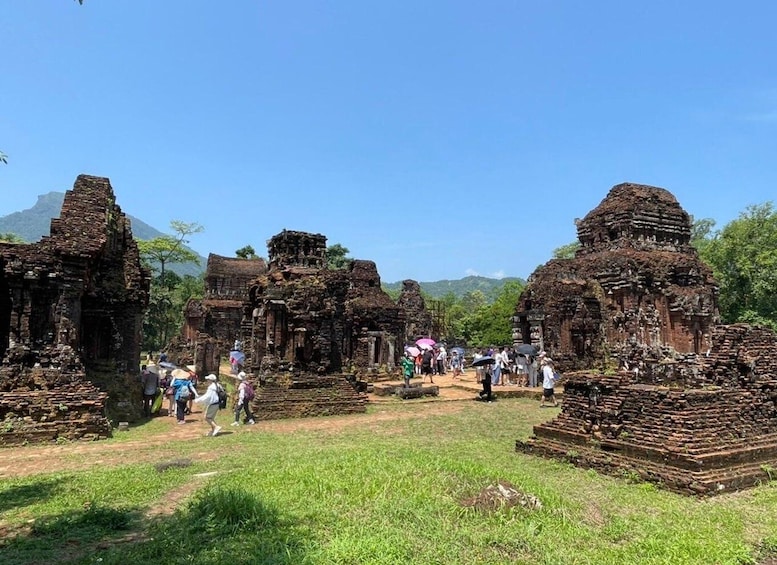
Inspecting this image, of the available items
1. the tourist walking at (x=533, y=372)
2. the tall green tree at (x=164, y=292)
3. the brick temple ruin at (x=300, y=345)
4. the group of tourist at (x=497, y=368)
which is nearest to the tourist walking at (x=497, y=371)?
the group of tourist at (x=497, y=368)

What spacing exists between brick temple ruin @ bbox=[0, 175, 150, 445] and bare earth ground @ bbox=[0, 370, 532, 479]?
0.70m

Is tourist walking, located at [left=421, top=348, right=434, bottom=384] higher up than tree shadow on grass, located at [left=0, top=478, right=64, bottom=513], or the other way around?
tourist walking, located at [left=421, top=348, right=434, bottom=384]

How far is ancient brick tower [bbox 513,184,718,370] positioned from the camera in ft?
76.8

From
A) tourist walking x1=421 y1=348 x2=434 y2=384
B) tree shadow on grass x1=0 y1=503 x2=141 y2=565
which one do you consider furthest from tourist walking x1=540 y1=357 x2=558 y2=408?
tree shadow on grass x1=0 y1=503 x2=141 y2=565

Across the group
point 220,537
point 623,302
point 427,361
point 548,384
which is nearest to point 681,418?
point 220,537

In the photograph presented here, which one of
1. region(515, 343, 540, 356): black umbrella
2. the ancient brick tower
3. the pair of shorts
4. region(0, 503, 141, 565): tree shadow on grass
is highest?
the ancient brick tower

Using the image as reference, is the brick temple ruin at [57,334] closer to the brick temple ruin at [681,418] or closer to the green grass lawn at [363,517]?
the green grass lawn at [363,517]

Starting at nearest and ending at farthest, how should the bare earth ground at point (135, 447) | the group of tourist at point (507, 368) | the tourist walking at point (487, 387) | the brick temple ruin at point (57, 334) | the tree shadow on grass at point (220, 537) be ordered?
the tree shadow on grass at point (220, 537), the bare earth ground at point (135, 447), the brick temple ruin at point (57, 334), the tourist walking at point (487, 387), the group of tourist at point (507, 368)

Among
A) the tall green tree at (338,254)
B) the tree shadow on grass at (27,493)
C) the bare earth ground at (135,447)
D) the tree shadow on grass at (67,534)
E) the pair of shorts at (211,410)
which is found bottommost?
the bare earth ground at (135,447)

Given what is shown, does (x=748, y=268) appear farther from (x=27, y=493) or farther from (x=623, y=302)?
(x=27, y=493)

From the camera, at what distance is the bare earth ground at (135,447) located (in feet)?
32.4

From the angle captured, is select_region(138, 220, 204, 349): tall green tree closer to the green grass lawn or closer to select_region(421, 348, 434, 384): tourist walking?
select_region(421, 348, 434, 384): tourist walking

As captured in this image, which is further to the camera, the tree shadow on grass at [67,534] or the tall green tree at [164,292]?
the tall green tree at [164,292]

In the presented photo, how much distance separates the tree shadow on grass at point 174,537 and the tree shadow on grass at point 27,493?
1139mm
